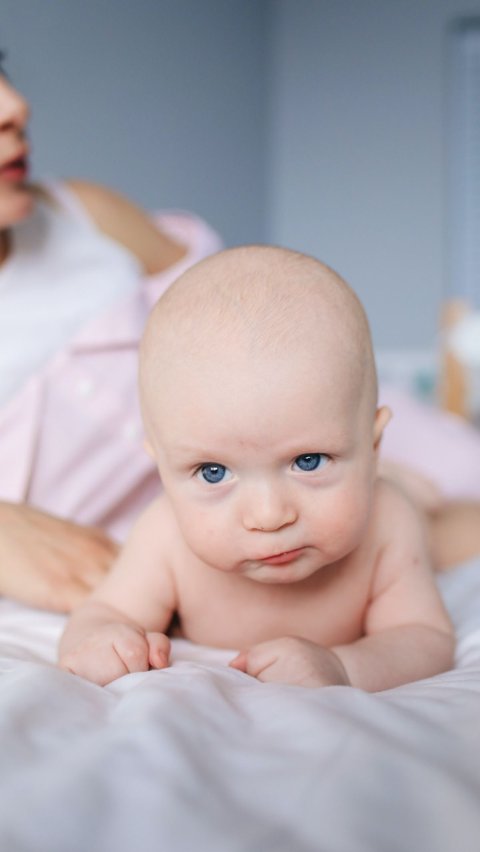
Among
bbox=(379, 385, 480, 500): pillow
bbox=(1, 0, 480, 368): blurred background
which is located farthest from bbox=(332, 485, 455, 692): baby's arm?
bbox=(1, 0, 480, 368): blurred background

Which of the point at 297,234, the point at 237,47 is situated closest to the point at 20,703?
the point at 237,47

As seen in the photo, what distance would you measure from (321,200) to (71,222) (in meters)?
3.24

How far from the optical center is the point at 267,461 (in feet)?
2.33

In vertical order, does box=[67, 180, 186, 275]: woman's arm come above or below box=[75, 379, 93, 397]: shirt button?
above

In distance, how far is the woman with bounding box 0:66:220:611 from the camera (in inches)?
49.9

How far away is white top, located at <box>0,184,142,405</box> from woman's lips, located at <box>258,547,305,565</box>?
665 mm

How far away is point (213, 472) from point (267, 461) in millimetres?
49

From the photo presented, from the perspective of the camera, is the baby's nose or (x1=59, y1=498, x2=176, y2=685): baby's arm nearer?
the baby's nose

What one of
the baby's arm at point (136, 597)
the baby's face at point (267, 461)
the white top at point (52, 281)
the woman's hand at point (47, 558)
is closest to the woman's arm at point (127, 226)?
the white top at point (52, 281)

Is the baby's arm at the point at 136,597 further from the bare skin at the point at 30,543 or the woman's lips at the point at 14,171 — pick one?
the woman's lips at the point at 14,171

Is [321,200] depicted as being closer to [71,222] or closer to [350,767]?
[71,222]

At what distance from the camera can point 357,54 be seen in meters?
4.48

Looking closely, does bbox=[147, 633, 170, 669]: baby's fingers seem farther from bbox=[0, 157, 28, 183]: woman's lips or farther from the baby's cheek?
bbox=[0, 157, 28, 183]: woman's lips

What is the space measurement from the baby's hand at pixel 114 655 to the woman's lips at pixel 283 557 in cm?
11
